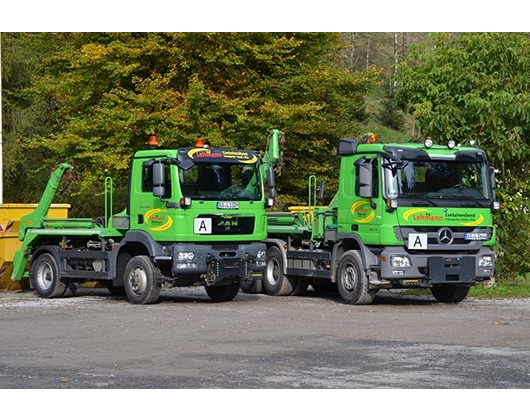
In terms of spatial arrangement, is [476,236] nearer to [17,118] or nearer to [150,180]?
[150,180]

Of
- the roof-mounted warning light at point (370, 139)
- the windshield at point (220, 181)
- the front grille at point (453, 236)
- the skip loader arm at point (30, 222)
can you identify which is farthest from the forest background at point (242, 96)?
the skip loader arm at point (30, 222)

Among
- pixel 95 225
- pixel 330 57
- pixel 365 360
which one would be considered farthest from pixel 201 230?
pixel 330 57

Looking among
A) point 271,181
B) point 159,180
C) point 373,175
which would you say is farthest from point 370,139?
point 159,180

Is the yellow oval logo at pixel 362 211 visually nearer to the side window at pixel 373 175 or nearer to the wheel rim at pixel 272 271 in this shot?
the side window at pixel 373 175

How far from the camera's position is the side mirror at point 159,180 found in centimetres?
1989

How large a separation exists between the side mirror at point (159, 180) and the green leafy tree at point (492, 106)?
21.1 feet

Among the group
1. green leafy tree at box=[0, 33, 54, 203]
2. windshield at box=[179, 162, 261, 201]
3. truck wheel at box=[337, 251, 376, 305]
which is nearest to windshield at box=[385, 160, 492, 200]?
truck wheel at box=[337, 251, 376, 305]

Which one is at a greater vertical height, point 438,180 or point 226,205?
point 438,180

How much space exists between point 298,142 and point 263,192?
1381 centimetres

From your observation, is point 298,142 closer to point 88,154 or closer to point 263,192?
point 88,154

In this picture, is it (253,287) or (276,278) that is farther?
(253,287)

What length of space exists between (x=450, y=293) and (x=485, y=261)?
1340 mm

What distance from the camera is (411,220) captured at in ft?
65.1

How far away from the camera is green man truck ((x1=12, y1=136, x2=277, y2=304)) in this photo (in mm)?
20141
